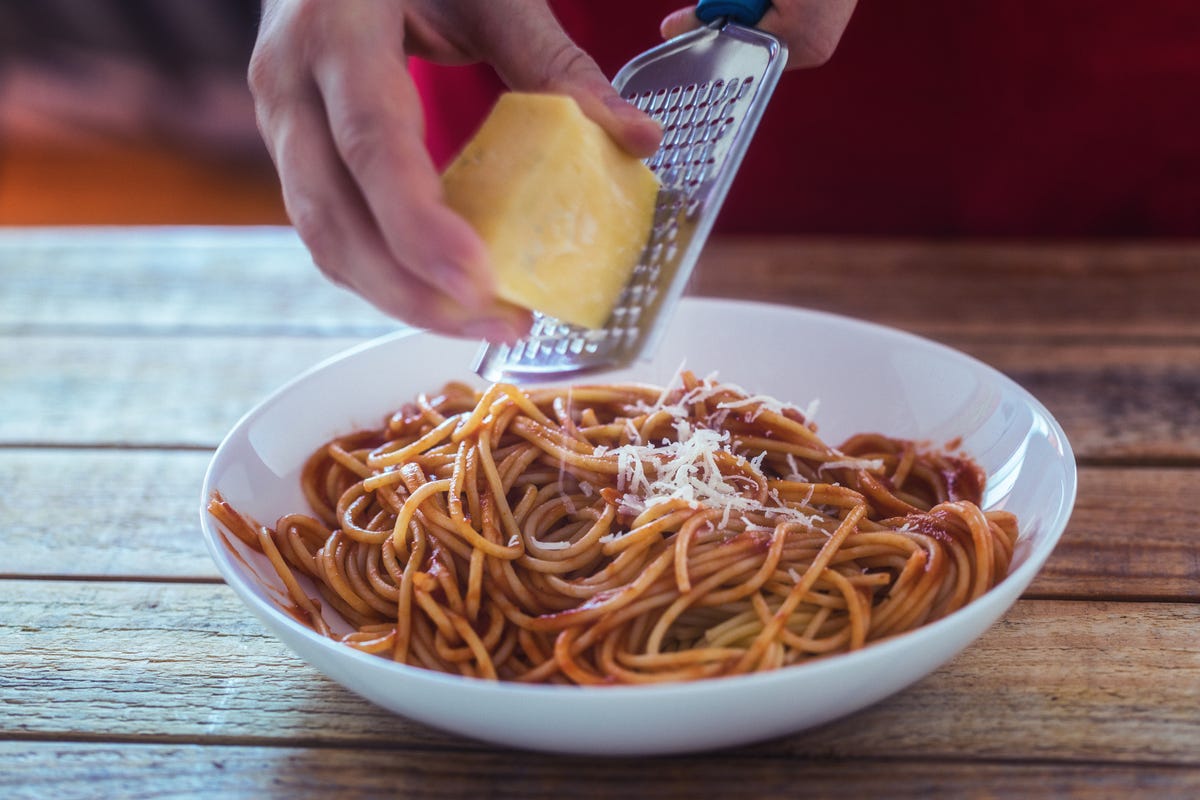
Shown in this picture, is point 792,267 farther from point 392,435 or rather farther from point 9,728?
point 9,728

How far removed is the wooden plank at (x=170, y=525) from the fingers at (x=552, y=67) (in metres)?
0.76

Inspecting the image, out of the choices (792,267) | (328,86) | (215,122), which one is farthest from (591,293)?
(215,122)

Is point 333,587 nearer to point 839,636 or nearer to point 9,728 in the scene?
point 9,728

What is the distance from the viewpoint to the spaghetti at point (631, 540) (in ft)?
4.15

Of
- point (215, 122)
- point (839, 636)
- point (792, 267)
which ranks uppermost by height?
point (839, 636)

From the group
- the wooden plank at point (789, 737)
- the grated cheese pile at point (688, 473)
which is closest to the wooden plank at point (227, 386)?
the wooden plank at point (789, 737)

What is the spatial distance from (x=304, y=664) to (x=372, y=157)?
621 mm

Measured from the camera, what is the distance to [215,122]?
5.77 m

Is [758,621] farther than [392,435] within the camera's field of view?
No

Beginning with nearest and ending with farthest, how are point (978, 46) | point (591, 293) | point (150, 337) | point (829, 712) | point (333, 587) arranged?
point (829, 712) < point (591, 293) < point (333, 587) < point (150, 337) < point (978, 46)

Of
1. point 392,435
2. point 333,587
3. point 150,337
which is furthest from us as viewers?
point 150,337

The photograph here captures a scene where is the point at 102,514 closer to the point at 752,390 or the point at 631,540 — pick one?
the point at 631,540

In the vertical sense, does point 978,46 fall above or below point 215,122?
above

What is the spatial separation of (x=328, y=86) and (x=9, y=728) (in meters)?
0.77
